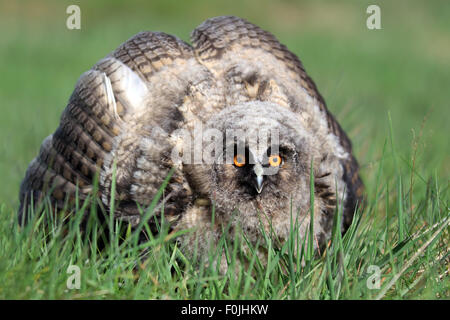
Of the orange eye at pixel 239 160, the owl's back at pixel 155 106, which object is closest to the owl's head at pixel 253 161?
the orange eye at pixel 239 160

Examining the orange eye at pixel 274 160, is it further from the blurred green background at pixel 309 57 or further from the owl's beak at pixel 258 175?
the blurred green background at pixel 309 57

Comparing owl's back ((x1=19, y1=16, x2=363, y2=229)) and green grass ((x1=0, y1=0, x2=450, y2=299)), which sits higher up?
owl's back ((x1=19, y1=16, x2=363, y2=229))

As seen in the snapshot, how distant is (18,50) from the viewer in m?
12.5

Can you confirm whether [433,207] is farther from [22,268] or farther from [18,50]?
[18,50]

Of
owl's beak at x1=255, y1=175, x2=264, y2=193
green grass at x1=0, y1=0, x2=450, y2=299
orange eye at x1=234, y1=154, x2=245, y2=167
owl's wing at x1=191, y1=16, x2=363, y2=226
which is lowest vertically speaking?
green grass at x1=0, y1=0, x2=450, y2=299

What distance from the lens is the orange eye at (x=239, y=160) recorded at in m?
3.57

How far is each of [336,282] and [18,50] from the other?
10.8 meters

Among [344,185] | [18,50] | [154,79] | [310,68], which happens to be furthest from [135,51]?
[18,50]

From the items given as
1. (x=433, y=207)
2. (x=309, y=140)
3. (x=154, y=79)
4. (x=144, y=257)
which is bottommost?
(x=144, y=257)

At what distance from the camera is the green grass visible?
9.89 ft

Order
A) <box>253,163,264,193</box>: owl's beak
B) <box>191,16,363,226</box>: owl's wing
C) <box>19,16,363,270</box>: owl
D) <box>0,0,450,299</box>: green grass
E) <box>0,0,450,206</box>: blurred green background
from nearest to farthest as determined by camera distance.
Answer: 1. <box>0,0,450,299</box>: green grass
2. <box>253,163,264,193</box>: owl's beak
3. <box>19,16,363,270</box>: owl
4. <box>191,16,363,226</box>: owl's wing
5. <box>0,0,450,206</box>: blurred green background

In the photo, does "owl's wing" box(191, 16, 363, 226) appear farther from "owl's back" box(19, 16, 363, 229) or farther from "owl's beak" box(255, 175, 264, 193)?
"owl's beak" box(255, 175, 264, 193)

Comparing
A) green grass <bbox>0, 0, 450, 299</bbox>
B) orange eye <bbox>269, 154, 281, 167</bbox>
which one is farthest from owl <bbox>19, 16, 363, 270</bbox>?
green grass <bbox>0, 0, 450, 299</bbox>

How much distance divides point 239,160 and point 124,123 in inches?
30.0
